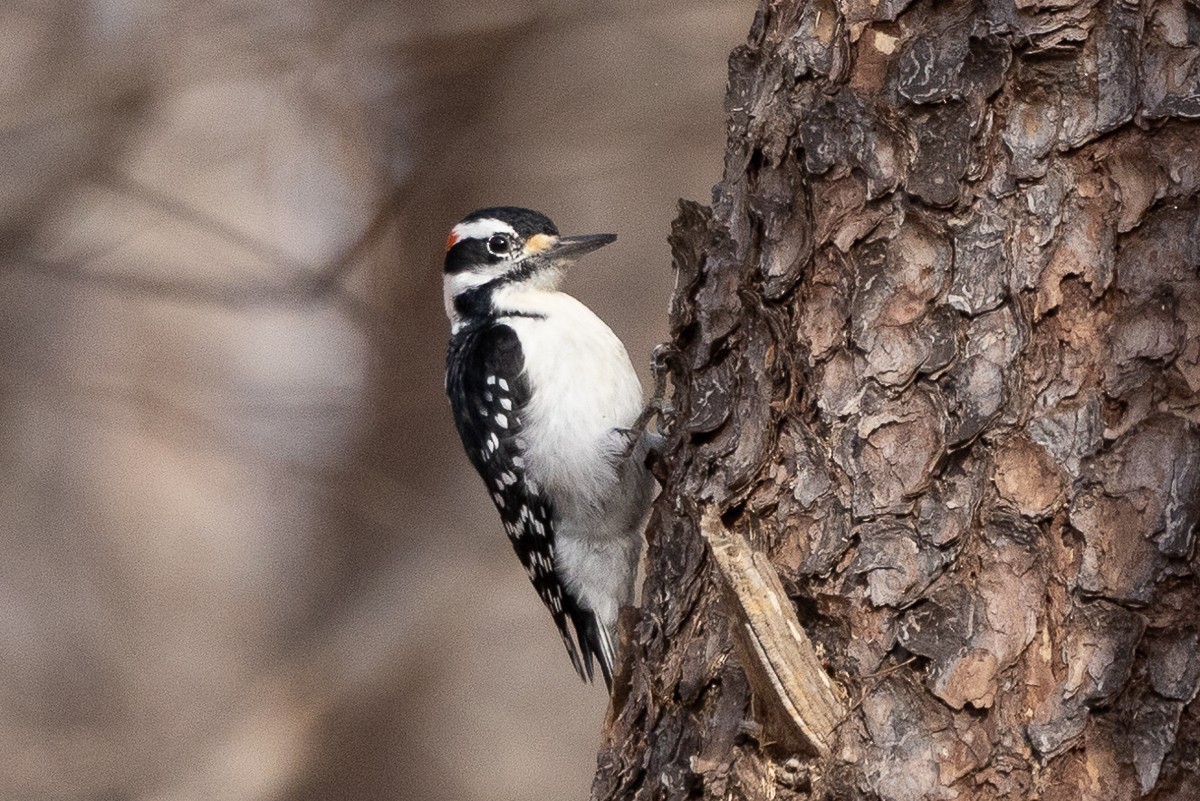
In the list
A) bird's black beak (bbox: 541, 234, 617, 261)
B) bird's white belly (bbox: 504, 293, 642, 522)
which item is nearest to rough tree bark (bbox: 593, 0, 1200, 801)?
bird's white belly (bbox: 504, 293, 642, 522)

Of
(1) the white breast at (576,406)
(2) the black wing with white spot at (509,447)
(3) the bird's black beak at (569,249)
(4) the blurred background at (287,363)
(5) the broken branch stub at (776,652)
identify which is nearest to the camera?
(5) the broken branch stub at (776,652)

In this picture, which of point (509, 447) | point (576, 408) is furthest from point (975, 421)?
point (509, 447)

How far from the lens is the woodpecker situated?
3914 millimetres

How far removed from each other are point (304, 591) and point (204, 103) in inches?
100

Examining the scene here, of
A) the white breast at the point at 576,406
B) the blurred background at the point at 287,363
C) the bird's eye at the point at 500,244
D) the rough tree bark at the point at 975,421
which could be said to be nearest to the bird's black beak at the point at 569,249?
the bird's eye at the point at 500,244

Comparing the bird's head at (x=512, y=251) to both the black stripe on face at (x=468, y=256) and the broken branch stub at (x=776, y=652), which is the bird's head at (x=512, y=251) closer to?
the black stripe on face at (x=468, y=256)

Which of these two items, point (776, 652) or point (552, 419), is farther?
point (552, 419)

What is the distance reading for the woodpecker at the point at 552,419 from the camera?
154 inches

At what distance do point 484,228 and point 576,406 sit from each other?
786 mm

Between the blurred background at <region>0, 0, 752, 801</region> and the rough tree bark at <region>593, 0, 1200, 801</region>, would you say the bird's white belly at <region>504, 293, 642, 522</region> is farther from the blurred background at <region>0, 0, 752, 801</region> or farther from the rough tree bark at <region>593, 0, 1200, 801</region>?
the blurred background at <region>0, 0, 752, 801</region>

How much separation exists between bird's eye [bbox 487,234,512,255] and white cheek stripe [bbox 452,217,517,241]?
0.09ft

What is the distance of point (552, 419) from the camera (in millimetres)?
3971

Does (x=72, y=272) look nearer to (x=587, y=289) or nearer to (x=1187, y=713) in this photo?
(x=587, y=289)

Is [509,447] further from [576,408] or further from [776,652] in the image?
[776,652]
